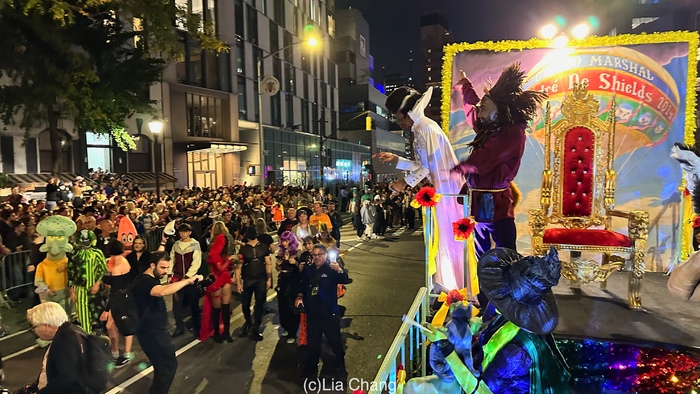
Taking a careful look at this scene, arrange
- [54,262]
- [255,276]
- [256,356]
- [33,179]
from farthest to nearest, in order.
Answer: [33,179] < [255,276] < [54,262] < [256,356]

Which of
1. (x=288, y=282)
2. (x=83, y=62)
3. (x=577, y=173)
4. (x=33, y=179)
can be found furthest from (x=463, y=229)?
(x=33, y=179)

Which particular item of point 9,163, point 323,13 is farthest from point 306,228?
point 323,13

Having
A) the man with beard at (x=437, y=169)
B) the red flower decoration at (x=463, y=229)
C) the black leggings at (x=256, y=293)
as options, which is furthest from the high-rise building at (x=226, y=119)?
the red flower decoration at (x=463, y=229)

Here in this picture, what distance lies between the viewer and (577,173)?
23.3 ft

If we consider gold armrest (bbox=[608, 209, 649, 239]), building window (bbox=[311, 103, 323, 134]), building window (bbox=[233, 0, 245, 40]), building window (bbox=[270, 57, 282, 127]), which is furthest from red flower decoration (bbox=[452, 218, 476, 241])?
building window (bbox=[311, 103, 323, 134])

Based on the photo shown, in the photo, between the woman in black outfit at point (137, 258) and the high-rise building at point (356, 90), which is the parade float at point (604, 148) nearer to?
the woman in black outfit at point (137, 258)

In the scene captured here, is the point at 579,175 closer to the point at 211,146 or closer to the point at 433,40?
the point at 211,146

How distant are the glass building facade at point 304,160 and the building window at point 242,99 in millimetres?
2642

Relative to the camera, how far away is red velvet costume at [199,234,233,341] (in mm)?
6086

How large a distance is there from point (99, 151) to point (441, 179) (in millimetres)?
21795

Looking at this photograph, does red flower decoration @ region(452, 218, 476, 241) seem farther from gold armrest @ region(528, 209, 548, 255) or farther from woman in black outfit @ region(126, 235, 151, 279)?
woman in black outfit @ region(126, 235, 151, 279)

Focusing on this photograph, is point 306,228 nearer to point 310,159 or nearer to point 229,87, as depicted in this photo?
point 229,87

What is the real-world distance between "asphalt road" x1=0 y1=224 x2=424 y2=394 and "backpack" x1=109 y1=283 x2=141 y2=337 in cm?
83

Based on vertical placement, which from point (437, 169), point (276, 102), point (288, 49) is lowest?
point (437, 169)
